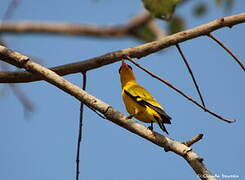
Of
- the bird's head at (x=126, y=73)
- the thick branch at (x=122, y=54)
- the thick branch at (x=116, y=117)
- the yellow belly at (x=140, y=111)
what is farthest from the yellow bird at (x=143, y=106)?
the thick branch at (x=116, y=117)

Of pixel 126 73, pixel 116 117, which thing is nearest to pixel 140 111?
pixel 126 73

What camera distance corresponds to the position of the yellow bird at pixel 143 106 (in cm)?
526

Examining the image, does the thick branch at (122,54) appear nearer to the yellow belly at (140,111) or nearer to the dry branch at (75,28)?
the yellow belly at (140,111)

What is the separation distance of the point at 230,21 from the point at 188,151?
1222 mm

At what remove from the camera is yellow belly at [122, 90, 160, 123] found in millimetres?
5335

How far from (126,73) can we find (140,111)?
1341 millimetres

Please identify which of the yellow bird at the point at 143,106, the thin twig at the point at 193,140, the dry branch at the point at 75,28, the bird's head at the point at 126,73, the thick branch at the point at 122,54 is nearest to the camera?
the thin twig at the point at 193,140

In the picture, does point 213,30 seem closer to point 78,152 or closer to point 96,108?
point 96,108

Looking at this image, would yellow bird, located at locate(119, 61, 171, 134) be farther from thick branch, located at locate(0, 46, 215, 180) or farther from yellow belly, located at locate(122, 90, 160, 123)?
thick branch, located at locate(0, 46, 215, 180)

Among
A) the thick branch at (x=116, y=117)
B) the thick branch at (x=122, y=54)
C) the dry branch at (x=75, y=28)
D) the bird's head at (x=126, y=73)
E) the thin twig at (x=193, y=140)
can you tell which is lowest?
the thin twig at (x=193, y=140)

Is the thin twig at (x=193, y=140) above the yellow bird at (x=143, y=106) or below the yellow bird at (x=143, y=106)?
below

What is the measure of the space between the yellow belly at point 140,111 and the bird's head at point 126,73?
0.96 meters

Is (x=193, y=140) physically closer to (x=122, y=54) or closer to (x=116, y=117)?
(x=116, y=117)

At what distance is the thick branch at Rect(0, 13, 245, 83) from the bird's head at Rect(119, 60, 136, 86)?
2201mm
